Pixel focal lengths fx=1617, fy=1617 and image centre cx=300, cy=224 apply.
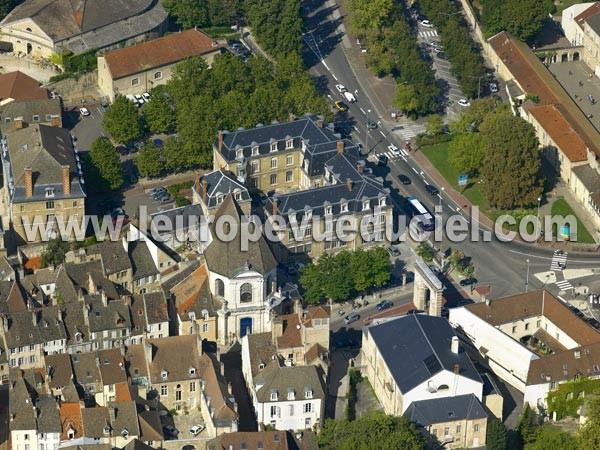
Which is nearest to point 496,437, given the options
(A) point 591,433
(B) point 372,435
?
(A) point 591,433

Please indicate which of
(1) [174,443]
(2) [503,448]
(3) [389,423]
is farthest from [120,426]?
(2) [503,448]

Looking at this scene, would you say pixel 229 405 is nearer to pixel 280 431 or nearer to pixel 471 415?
pixel 280 431

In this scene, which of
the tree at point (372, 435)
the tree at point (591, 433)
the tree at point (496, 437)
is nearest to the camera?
the tree at point (372, 435)

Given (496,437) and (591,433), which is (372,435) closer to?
(496,437)

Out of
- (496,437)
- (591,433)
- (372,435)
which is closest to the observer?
(372,435)

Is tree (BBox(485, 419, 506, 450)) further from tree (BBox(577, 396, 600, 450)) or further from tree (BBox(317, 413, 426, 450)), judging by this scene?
tree (BBox(577, 396, 600, 450))

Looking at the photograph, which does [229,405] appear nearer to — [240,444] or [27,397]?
[240,444]

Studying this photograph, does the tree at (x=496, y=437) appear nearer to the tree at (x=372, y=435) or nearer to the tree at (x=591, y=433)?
the tree at (x=372, y=435)

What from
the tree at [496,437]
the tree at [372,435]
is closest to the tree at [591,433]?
the tree at [496,437]
